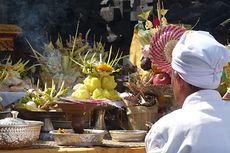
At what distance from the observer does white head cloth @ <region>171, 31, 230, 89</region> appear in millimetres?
1948

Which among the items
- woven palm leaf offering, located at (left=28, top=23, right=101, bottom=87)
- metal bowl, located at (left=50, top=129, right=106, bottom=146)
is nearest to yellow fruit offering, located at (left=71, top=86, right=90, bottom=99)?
metal bowl, located at (left=50, top=129, right=106, bottom=146)

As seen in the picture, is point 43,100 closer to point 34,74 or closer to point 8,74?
point 8,74

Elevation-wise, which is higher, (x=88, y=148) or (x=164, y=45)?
(x=164, y=45)

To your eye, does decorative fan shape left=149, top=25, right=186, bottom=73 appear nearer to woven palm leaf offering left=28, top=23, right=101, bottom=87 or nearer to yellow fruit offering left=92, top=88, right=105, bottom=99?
yellow fruit offering left=92, top=88, right=105, bottom=99

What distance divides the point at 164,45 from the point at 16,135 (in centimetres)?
105

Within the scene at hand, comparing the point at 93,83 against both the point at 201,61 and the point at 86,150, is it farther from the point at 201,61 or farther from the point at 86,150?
the point at 201,61

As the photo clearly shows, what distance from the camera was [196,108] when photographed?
1.94 meters

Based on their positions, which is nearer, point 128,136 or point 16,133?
point 16,133

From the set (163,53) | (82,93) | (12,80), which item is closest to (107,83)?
(82,93)

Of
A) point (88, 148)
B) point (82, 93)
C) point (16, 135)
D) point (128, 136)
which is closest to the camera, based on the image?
point (16, 135)

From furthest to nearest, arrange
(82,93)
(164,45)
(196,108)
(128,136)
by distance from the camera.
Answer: (82,93) < (164,45) < (128,136) < (196,108)

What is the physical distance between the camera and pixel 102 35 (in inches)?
292

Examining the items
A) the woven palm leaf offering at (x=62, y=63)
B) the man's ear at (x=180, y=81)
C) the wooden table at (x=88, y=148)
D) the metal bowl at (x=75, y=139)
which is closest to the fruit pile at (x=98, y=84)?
the wooden table at (x=88, y=148)

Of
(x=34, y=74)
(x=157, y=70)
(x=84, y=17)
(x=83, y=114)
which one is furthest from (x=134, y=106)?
(x=84, y=17)
